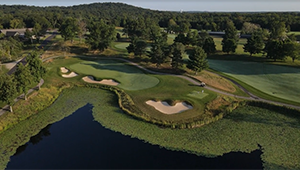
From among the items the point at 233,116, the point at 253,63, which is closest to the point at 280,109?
the point at 233,116

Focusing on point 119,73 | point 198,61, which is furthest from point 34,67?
point 198,61

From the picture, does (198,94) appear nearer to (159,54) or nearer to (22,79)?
(159,54)

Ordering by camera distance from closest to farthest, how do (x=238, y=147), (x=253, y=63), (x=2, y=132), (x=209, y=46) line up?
(x=238, y=147)
(x=2, y=132)
(x=253, y=63)
(x=209, y=46)

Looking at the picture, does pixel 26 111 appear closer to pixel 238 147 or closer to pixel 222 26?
pixel 238 147

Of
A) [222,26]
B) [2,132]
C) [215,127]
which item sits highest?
[222,26]

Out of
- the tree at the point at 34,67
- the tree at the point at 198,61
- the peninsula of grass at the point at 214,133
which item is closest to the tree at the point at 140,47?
the tree at the point at 198,61
